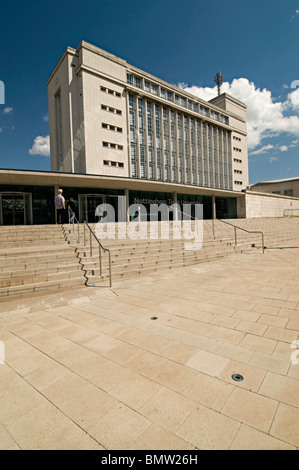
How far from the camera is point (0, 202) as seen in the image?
53.0 ft

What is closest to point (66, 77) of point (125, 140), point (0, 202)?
point (125, 140)

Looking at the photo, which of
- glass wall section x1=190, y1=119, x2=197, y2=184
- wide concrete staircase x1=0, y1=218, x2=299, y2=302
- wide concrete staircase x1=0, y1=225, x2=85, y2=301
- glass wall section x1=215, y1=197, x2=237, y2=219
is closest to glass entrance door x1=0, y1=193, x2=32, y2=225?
wide concrete staircase x1=0, y1=218, x2=299, y2=302

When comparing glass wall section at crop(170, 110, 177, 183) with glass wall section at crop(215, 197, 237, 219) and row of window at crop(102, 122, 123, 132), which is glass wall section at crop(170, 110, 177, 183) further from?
row of window at crop(102, 122, 123, 132)

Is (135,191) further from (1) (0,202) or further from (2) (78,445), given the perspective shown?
(2) (78,445)

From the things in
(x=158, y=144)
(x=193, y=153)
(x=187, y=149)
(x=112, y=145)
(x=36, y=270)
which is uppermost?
(x=187, y=149)

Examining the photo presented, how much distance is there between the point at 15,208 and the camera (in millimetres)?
16594

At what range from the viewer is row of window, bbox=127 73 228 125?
31.0 m

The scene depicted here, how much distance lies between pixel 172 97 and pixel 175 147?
784cm

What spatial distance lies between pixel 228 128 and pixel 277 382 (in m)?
46.8

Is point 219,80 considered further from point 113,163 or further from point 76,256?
point 76,256

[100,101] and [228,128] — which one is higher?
[228,128]

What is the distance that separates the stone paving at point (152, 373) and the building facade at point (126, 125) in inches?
774

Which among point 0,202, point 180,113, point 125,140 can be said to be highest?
point 180,113

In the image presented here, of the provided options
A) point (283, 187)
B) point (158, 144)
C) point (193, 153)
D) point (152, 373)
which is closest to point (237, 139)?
point (193, 153)
